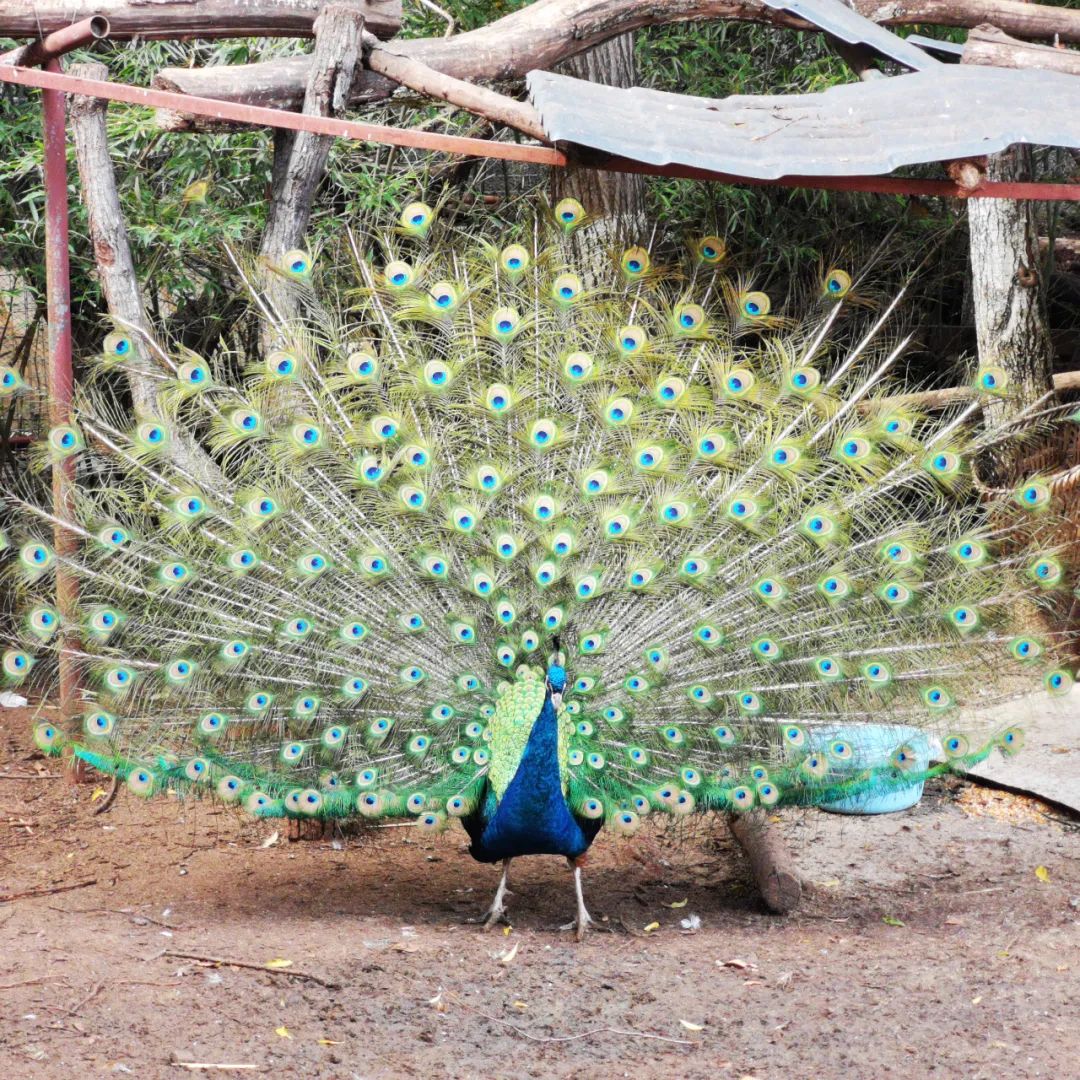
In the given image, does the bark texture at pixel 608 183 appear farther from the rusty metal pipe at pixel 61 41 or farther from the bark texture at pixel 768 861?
the bark texture at pixel 768 861

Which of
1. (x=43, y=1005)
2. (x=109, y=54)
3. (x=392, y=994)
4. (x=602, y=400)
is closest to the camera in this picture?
(x=43, y=1005)

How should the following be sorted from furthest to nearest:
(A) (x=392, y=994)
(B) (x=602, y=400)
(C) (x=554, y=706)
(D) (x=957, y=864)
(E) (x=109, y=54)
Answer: (E) (x=109, y=54) < (D) (x=957, y=864) < (B) (x=602, y=400) < (C) (x=554, y=706) < (A) (x=392, y=994)

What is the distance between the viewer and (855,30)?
4.80 m

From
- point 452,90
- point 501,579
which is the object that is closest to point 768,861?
point 501,579

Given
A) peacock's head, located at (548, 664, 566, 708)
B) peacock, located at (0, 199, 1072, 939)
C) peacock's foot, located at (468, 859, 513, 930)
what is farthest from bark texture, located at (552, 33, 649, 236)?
peacock's foot, located at (468, 859, 513, 930)

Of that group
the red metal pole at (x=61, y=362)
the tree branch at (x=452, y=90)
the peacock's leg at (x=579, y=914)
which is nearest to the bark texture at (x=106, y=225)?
the red metal pole at (x=61, y=362)

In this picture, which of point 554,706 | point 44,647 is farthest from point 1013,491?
point 44,647

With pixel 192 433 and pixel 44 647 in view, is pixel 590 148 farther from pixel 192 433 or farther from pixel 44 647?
pixel 44 647

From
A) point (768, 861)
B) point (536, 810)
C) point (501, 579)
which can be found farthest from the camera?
point (768, 861)

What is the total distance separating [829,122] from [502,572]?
1736 mm

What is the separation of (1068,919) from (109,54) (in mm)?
5764

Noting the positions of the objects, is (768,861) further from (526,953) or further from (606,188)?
(606,188)

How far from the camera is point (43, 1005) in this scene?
3.50 meters

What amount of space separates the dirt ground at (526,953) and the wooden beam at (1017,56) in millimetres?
2874
